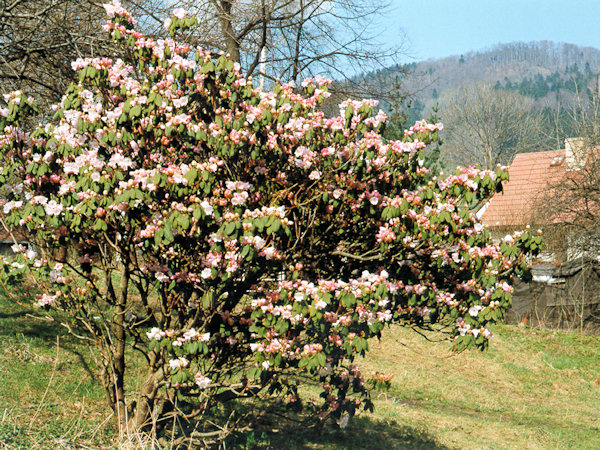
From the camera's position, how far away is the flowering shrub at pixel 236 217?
402cm

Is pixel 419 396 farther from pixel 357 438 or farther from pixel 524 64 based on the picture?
pixel 524 64

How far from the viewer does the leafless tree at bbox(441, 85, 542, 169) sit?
49.2 metres

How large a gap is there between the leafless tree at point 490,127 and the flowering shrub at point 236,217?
44.7 meters

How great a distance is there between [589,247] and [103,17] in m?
14.0

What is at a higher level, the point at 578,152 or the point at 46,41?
the point at 46,41

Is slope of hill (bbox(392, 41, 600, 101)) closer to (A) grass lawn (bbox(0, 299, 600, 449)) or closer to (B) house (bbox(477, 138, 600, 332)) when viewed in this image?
(B) house (bbox(477, 138, 600, 332))

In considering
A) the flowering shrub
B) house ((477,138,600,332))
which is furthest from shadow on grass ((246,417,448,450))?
house ((477,138,600,332))

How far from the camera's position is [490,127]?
165 ft

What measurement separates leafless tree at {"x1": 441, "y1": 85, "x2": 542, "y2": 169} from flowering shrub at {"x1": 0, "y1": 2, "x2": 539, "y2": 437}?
44738 mm

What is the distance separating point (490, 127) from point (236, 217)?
50.3 meters

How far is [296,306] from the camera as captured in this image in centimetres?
393

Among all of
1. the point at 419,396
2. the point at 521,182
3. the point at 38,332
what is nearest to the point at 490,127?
the point at 521,182

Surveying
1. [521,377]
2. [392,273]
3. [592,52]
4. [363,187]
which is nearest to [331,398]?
[392,273]

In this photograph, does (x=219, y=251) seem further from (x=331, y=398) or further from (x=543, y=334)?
(x=543, y=334)
